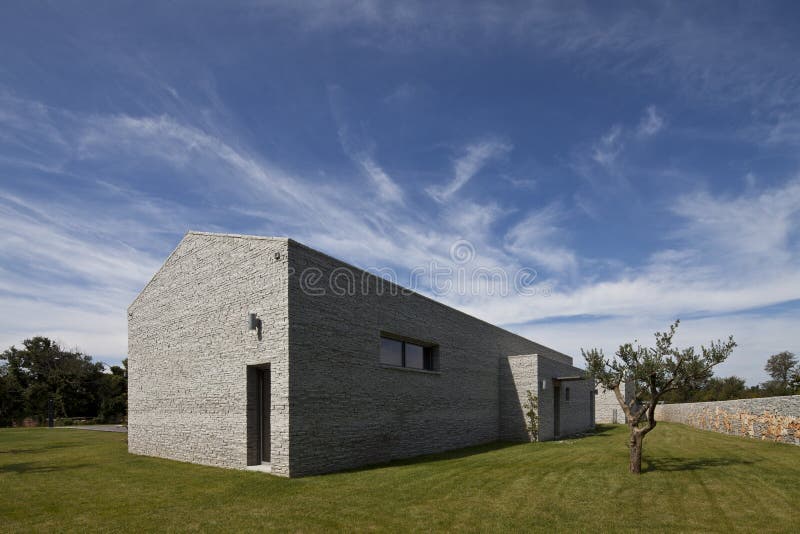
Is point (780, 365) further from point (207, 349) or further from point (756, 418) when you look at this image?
point (207, 349)

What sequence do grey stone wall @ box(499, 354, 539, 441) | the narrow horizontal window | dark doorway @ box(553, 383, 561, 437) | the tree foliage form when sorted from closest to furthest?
1. the narrow horizontal window
2. grey stone wall @ box(499, 354, 539, 441)
3. dark doorway @ box(553, 383, 561, 437)
4. the tree foliage

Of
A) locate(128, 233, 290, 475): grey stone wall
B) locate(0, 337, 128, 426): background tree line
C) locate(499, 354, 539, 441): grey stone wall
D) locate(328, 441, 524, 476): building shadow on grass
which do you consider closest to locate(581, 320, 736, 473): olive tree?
locate(328, 441, 524, 476): building shadow on grass

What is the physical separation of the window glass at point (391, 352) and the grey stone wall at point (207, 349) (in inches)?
175

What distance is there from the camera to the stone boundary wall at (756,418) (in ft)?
59.4

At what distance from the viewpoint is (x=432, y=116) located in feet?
49.0

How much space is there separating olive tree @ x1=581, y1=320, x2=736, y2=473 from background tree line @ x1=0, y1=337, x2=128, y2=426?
37.8 m

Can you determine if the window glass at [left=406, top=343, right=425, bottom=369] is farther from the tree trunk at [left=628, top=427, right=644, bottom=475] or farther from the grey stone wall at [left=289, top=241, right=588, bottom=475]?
the tree trunk at [left=628, top=427, right=644, bottom=475]

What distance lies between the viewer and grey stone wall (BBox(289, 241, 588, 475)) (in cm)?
1209

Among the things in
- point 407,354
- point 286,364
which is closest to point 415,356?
point 407,354

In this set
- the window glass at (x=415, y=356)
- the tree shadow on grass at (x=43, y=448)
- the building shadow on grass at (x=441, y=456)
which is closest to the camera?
the building shadow on grass at (x=441, y=456)

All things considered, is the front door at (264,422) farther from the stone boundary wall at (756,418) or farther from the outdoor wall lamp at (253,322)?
the stone boundary wall at (756,418)

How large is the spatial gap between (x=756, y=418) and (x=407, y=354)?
49.2ft

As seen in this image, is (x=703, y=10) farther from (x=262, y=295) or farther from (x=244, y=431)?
(x=244, y=431)

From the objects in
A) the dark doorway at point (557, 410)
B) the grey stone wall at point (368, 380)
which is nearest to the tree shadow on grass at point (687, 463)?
the grey stone wall at point (368, 380)
